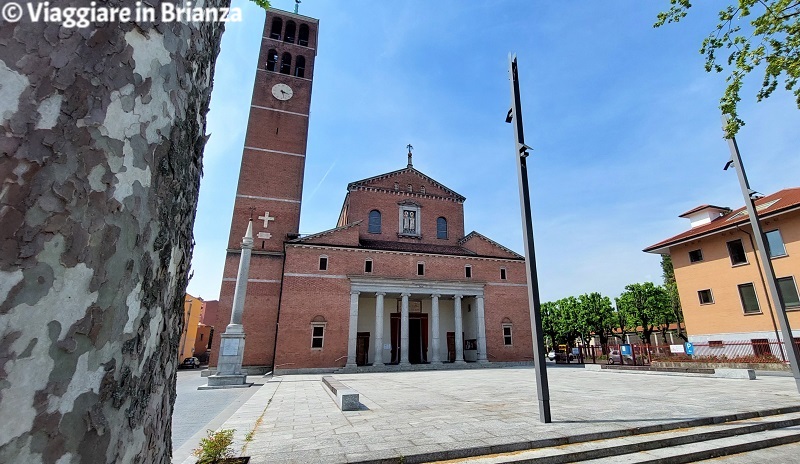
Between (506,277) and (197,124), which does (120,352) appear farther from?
(506,277)

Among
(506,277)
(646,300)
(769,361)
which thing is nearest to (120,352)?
(769,361)

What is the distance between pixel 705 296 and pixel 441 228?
18.8 m

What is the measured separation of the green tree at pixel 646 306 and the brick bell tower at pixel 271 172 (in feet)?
103

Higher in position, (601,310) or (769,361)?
(601,310)

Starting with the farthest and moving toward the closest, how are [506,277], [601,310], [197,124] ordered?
[601,310]
[506,277]
[197,124]

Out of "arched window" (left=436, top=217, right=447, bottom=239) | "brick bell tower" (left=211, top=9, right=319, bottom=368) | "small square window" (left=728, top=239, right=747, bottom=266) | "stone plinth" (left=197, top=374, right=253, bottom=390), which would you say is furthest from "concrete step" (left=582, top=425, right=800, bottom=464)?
"arched window" (left=436, top=217, right=447, bottom=239)

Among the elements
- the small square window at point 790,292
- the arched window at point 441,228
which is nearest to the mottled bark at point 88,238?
the small square window at point 790,292

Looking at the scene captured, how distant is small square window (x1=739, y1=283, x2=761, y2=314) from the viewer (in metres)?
19.8

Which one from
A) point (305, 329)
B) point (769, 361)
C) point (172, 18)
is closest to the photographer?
point (172, 18)

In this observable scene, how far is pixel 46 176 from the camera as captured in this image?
718mm

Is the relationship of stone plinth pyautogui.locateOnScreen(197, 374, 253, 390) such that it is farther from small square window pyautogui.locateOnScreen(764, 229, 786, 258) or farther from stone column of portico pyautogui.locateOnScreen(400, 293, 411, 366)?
small square window pyautogui.locateOnScreen(764, 229, 786, 258)

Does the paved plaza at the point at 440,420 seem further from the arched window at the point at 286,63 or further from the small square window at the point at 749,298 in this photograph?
the arched window at the point at 286,63

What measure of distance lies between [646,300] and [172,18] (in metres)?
40.3

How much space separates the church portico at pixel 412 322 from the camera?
81.9 ft
